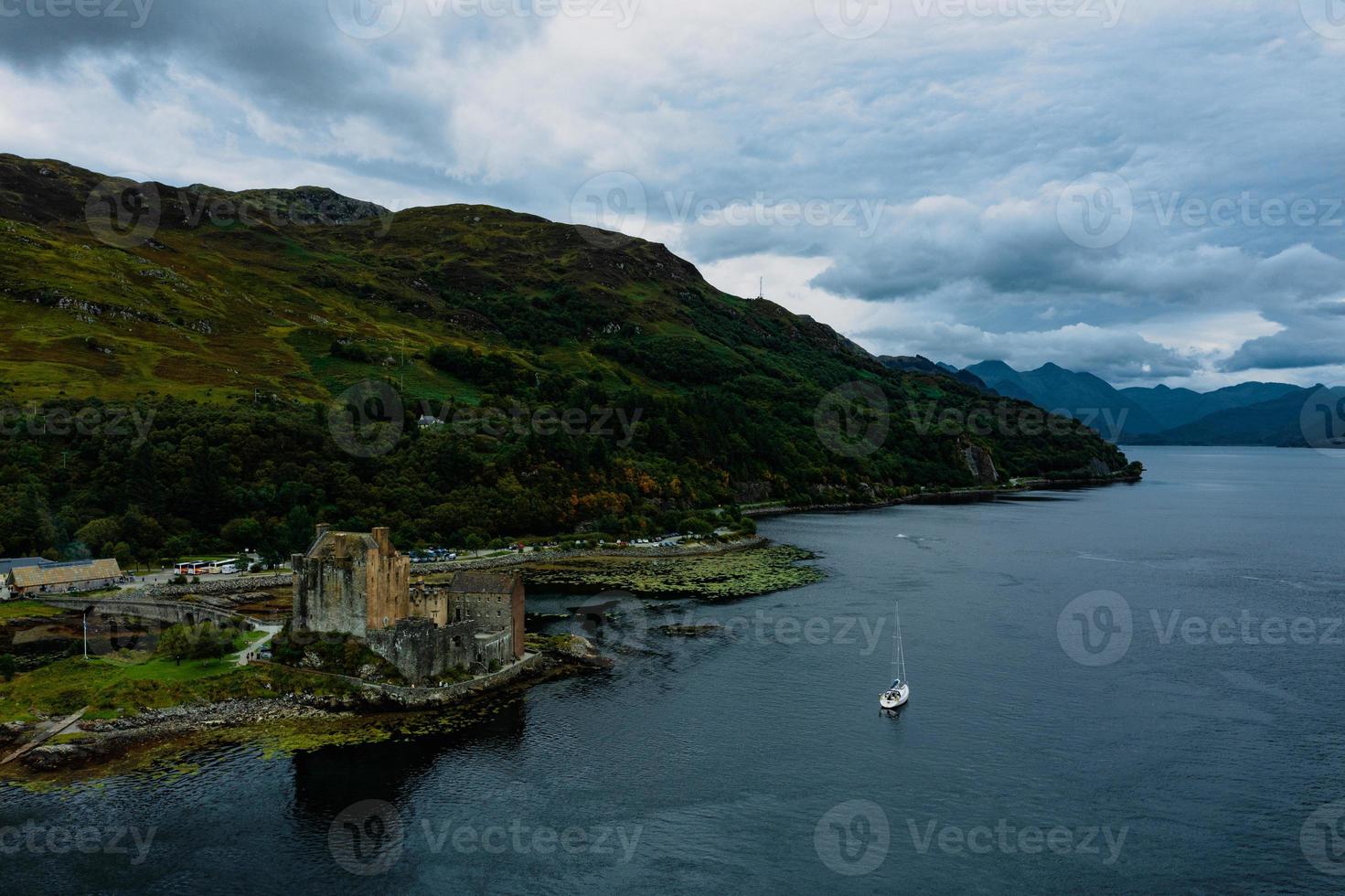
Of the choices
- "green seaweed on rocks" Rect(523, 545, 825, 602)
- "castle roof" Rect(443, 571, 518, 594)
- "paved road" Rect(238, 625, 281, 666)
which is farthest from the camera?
"green seaweed on rocks" Rect(523, 545, 825, 602)

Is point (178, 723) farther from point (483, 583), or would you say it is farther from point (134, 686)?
point (483, 583)

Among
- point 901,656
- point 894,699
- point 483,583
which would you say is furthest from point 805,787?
point 483,583

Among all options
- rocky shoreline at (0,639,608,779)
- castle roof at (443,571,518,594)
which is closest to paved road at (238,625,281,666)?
rocky shoreline at (0,639,608,779)

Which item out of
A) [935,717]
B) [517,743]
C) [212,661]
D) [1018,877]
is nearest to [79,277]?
[212,661]

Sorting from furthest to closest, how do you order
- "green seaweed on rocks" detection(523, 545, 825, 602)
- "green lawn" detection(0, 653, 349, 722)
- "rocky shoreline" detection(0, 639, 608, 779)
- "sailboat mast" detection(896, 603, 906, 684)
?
"green seaweed on rocks" detection(523, 545, 825, 602), "sailboat mast" detection(896, 603, 906, 684), "green lawn" detection(0, 653, 349, 722), "rocky shoreline" detection(0, 639, 608, 779)

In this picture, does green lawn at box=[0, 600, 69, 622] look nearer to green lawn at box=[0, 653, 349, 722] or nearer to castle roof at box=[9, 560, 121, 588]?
castle roof at box=[9, 560, 121, 588]

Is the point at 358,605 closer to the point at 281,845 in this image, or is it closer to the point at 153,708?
the point at 153,708

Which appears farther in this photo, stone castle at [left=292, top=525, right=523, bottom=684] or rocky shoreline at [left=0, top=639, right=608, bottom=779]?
stone castle at [left=292, top=525, right=523, bottom=684]
